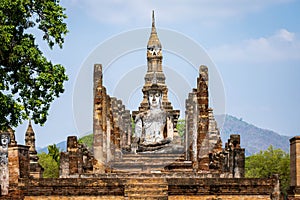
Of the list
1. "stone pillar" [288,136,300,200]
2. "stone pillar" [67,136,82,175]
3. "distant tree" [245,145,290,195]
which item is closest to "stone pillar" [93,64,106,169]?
"stone pillar" [67,136,82,175]

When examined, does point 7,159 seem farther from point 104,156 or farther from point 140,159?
point 140,159

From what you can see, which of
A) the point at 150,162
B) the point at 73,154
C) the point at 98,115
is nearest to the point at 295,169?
the point at 73,154

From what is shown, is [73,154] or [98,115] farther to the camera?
[98,115]

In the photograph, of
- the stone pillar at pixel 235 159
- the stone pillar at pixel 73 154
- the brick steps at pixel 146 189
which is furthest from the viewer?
the stone pillar at pixel 73 154

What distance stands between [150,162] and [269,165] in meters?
22.3

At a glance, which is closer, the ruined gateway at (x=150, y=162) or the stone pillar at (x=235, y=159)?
the ruined gateway at (x=150, y=162)

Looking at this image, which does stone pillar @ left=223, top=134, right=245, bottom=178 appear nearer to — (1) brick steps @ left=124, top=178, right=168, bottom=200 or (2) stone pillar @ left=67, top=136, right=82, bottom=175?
(2) stone pillar @ left=67, top=136, right=82, bottom=175

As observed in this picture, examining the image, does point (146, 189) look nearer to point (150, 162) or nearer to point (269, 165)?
point (150, 162)

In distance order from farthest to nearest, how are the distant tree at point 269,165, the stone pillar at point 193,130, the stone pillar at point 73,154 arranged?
the distant tree at point 269,165, the stone pillar at point 193,130, the stone pillar at point 73,154

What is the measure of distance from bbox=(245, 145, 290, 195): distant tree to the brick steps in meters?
33.1

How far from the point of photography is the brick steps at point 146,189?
16.0 metres

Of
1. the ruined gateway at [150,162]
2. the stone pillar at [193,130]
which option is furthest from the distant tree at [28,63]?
the stone pillar at [193,130]

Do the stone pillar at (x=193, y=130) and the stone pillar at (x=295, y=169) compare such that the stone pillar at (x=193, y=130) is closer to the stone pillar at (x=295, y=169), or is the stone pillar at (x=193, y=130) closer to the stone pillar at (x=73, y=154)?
the stone pillar at (x=73, y=154)

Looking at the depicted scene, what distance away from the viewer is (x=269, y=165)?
2128 inches
